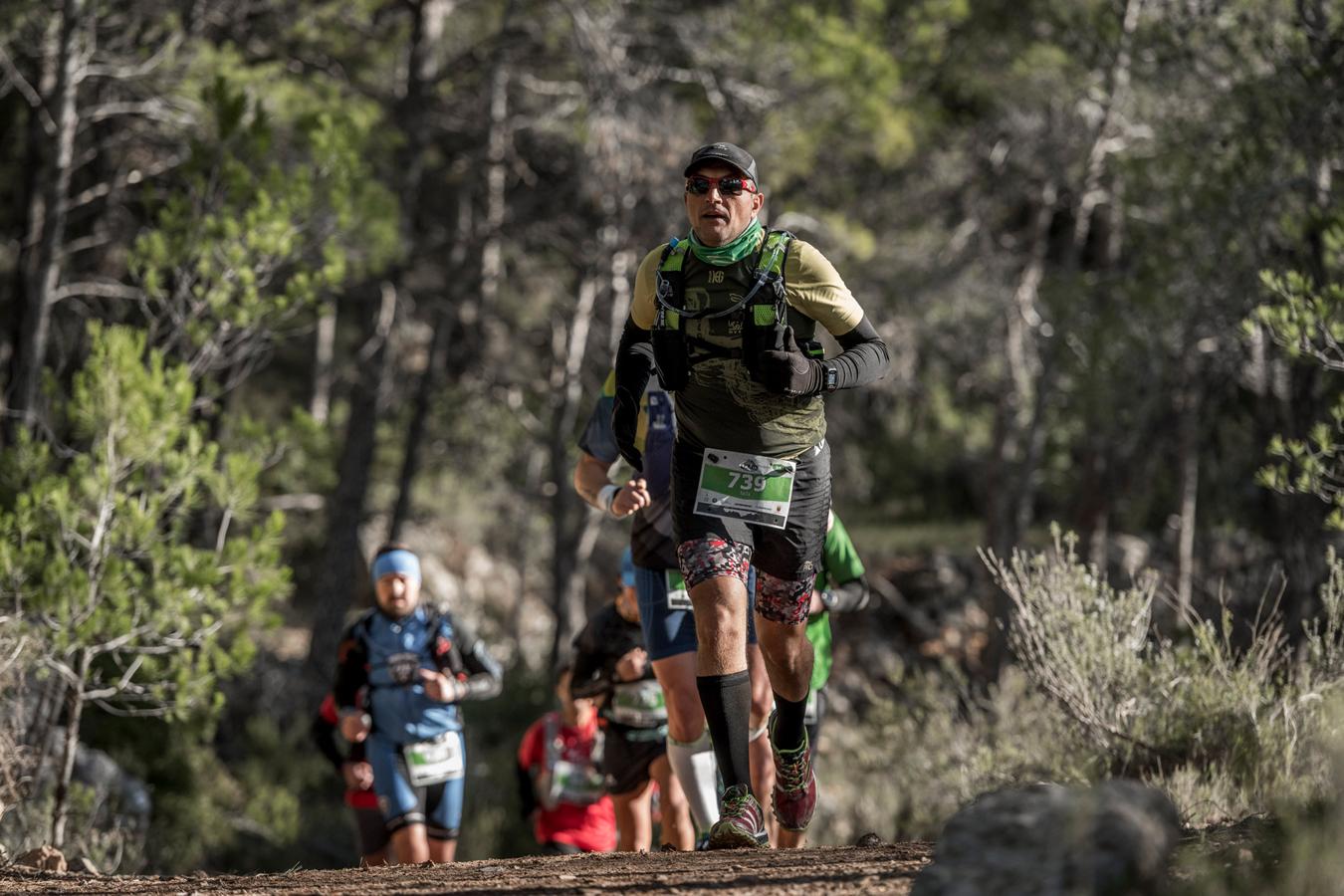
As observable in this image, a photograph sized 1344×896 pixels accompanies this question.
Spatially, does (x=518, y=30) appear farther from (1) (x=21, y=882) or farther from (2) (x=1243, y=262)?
(1) (x=21, y=882)

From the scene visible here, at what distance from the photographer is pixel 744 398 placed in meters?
4.55

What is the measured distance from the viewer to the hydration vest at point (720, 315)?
441cm

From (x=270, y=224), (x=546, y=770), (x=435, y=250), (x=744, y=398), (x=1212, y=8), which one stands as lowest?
(x=546, y=770)

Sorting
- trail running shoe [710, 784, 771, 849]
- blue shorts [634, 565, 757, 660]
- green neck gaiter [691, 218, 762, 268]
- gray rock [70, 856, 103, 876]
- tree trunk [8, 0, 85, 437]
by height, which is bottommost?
gray rock [70, 856, 103, 876]

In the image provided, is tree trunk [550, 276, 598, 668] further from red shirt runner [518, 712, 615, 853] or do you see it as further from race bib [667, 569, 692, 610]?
race bib [667, 569, 692, 610]

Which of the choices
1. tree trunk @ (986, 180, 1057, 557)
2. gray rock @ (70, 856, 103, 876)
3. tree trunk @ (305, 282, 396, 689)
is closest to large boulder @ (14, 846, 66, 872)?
gray rock @ (70, 856, 103, 876)

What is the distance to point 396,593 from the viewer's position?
705 centimetres

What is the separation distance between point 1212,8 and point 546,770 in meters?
8.98

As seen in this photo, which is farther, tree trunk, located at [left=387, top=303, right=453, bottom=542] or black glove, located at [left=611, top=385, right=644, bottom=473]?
tree trunk, located at [left=387, top=303, right=453, bottom=542]

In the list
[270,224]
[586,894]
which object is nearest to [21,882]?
[586,894]

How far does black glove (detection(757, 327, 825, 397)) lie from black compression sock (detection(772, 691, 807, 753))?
1035mm

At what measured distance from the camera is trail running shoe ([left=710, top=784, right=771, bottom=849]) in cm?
450

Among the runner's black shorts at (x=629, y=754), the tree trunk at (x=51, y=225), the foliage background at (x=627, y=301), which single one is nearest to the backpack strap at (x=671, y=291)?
the foliage background at (x=627, y=301)

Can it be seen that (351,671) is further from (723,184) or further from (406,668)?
(723,184)
